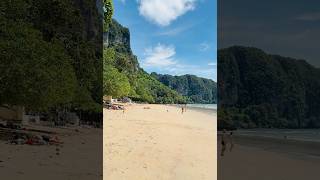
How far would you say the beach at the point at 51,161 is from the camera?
671 cm

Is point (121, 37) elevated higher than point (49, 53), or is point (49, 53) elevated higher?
point (121, 37)

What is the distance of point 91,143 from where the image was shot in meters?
10.4

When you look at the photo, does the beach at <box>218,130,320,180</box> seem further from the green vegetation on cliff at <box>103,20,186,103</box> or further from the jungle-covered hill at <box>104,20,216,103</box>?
the jungle-covered hill at <box>104,20,216,103</box>

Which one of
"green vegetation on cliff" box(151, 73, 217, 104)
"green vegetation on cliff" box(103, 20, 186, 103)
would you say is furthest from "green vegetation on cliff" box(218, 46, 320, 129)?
"green vegetation on cliff" box(151, 73, 217, 104)

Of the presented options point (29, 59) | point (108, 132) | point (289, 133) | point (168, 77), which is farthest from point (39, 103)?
point (168, 77)

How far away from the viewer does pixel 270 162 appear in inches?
516

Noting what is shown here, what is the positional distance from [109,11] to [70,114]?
4.01m

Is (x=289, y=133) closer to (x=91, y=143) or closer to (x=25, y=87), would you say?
(x=91, y=143)

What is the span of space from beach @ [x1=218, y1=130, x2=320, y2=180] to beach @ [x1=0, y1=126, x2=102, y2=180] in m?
2.99

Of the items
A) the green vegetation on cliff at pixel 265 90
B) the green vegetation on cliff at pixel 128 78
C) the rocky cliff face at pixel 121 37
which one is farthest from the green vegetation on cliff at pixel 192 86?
the green vegetation on cliff at pixel 265 90

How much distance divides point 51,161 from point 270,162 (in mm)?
7349

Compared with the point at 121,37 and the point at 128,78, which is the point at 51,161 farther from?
the point at 121,37

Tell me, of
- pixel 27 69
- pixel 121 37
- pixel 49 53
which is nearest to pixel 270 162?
pixel 49 53

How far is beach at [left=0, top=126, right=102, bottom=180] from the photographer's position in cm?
671
